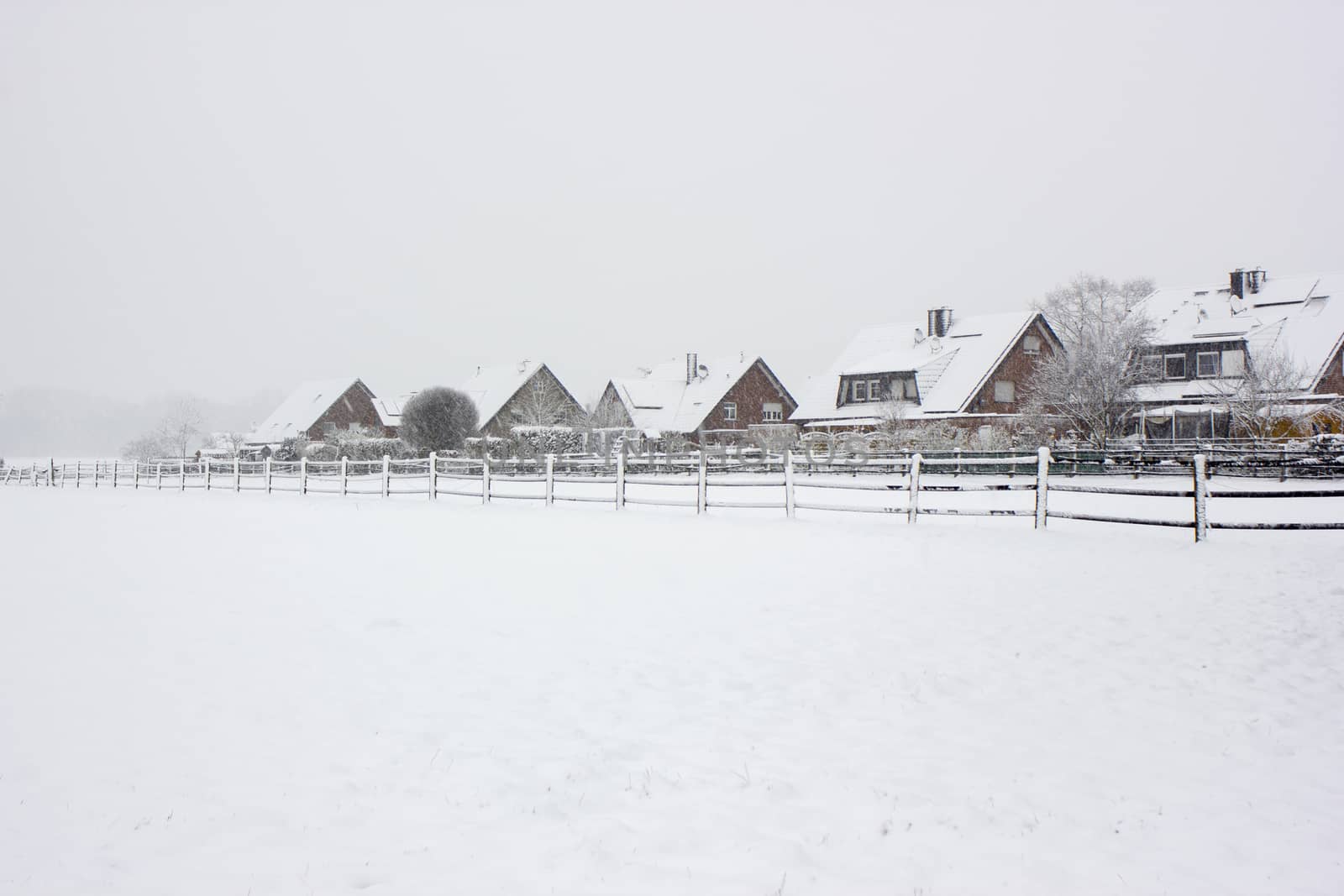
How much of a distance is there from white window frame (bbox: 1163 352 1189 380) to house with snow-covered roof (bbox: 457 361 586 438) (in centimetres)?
3247

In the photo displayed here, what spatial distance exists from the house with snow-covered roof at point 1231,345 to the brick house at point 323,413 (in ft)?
155

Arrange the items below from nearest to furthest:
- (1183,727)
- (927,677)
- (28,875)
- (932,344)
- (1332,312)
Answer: (28,875) → (1183,727) → (927,677) → (1332,312) → (932,344)

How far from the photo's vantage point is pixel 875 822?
416 centimetres

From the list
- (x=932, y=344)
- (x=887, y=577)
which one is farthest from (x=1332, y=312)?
(x=887, y=577)

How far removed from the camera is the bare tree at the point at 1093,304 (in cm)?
4006

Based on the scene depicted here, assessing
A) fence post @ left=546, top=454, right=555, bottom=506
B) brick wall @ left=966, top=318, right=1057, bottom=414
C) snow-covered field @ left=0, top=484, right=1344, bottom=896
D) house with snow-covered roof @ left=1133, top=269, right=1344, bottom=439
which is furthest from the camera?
brick wall @ left=966, top=318, right=1057, bottom=414

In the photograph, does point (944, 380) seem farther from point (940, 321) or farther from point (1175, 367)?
point (1175, 367)

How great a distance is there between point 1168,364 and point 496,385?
128 feet

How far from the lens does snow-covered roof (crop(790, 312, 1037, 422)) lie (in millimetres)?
43344

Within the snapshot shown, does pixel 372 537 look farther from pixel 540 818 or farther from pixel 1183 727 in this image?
pixel 1183 727

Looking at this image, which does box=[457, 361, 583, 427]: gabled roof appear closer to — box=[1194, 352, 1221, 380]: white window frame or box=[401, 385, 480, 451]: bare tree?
box=[401, 385, 480, 451]: bare tree

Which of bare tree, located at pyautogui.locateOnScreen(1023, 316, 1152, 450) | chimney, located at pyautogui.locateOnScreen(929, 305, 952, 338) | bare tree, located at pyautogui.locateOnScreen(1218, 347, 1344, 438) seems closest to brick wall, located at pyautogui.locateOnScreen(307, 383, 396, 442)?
chimney, located at pyautogui.locateOnScreen(929, 305, 952, 338)

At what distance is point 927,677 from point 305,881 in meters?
4.33

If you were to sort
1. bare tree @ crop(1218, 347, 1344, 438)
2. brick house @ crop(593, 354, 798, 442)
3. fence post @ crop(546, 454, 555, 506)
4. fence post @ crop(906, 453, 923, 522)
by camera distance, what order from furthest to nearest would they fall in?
brick house @ crop(593, 354, 798, 442) < bare tree @ crop(1218, 347, 1344, 438) < fence post @ crop(546, 454, 555, 506) < fence post @ crop(906, 453, 923, 522)
